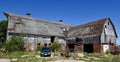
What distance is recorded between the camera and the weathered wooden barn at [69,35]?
31.5m

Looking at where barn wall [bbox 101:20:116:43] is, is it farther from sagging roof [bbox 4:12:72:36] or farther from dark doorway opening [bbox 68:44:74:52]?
sagging roof [bbox 4:12:72:36]

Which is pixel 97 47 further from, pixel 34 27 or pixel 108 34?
pixel 34 27

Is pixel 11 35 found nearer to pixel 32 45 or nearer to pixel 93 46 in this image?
pixel 32 45

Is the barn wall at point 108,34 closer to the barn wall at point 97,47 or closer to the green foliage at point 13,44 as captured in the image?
the barn wall at point 97,47

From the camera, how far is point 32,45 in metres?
34.1

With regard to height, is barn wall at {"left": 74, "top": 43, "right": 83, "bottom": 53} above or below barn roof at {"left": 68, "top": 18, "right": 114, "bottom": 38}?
below

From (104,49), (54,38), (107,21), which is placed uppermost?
(107,21)

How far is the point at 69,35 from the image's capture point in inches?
1599

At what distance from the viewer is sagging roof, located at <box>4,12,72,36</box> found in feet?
108

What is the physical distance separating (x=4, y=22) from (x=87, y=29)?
86.3 feet

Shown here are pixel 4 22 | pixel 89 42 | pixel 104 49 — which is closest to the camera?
pixel 104 49

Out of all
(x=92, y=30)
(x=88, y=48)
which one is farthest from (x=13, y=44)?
(x=92, y=30)

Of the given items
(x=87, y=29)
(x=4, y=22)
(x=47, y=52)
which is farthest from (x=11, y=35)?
(x=87, y=29)

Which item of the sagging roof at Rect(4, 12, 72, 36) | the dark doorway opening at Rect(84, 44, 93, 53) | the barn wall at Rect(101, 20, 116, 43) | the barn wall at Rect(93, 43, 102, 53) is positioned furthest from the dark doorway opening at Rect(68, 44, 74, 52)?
the barn wall at Rect(101, 20, 116, 43)
